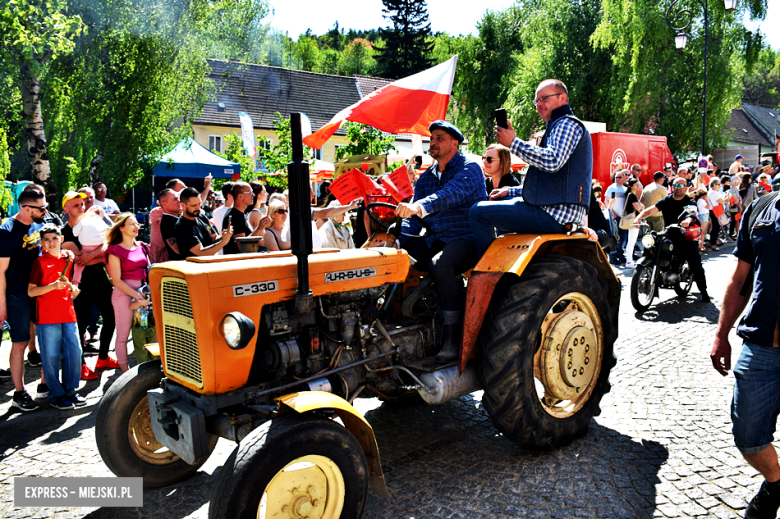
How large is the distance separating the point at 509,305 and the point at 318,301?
1.14 m

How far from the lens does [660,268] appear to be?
25.6 feet

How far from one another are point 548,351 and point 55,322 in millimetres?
3763

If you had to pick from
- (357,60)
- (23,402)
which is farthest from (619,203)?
(357,60)

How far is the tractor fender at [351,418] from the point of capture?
255cm

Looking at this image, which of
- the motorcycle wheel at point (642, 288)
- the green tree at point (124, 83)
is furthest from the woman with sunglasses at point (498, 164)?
the green tree at point (124, 83)

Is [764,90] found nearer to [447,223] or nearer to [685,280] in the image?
[685,280]

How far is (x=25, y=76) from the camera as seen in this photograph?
10.5 metres

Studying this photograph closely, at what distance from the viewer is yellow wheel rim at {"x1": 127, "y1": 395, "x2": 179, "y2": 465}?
3178 millimetres

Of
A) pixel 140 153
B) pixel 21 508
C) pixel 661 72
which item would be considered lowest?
pixel 21 508

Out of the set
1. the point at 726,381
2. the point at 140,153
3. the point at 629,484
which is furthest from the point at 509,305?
the point at 140,153

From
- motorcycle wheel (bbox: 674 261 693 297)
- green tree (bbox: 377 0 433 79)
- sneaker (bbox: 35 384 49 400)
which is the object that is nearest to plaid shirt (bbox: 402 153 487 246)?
sneaker (bbox: 35 384 49 400)

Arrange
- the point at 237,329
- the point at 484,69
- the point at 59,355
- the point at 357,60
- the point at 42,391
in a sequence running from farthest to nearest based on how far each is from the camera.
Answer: the point at 357,60
the point at 484,69
the point at 42,391
the point at 59,355
the point at 237,329

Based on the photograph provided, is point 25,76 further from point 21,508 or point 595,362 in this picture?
point 595,362

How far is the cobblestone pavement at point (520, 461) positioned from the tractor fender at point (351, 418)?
293 mm
